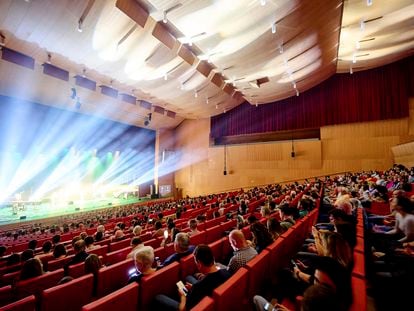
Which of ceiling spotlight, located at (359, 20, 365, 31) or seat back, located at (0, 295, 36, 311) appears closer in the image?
seat back, located at (0, 295, 36, 311)

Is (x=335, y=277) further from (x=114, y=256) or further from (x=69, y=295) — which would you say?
(x=114, y=256)

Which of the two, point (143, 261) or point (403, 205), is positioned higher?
point (403, 205)

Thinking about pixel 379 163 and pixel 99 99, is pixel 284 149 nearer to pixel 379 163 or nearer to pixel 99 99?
pixel 379 163

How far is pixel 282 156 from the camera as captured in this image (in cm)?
1521

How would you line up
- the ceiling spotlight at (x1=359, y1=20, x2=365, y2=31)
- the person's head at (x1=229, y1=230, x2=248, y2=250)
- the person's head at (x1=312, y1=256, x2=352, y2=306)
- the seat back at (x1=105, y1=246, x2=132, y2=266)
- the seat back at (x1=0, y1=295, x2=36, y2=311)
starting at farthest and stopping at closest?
the ceiling spotlight at (x1=359, y1=20, x2=365, y2=31) < the seat back at (x1=105, y1=246, x2=132, y2=266) < the person's head at (x1=229, y1=230, x2=248, y2=250) < the seat back at (x1=0, y1=295, x2=36, y2=311) < the person's head at (x1=312, y1=256, x2=352, y2=306)

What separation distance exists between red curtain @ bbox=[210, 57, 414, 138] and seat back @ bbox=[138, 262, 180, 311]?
1406 cm

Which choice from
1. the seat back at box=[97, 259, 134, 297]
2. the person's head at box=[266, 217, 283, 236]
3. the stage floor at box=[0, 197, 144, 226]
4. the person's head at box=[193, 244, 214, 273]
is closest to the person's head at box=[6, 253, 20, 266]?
the seat back at box=[97, 259, 134, 297]

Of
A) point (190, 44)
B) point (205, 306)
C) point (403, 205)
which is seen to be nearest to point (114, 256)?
point (205, 306)

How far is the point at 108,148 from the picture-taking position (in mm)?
14664

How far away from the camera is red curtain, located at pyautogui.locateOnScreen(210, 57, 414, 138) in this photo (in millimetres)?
12328

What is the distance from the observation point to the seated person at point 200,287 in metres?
1.78

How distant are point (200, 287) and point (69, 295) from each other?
3.72ft

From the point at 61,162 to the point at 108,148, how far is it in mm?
2565

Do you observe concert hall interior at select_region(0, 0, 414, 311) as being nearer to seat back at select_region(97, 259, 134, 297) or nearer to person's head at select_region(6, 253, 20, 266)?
seat back at select_region(97, 259, 134, 297)
